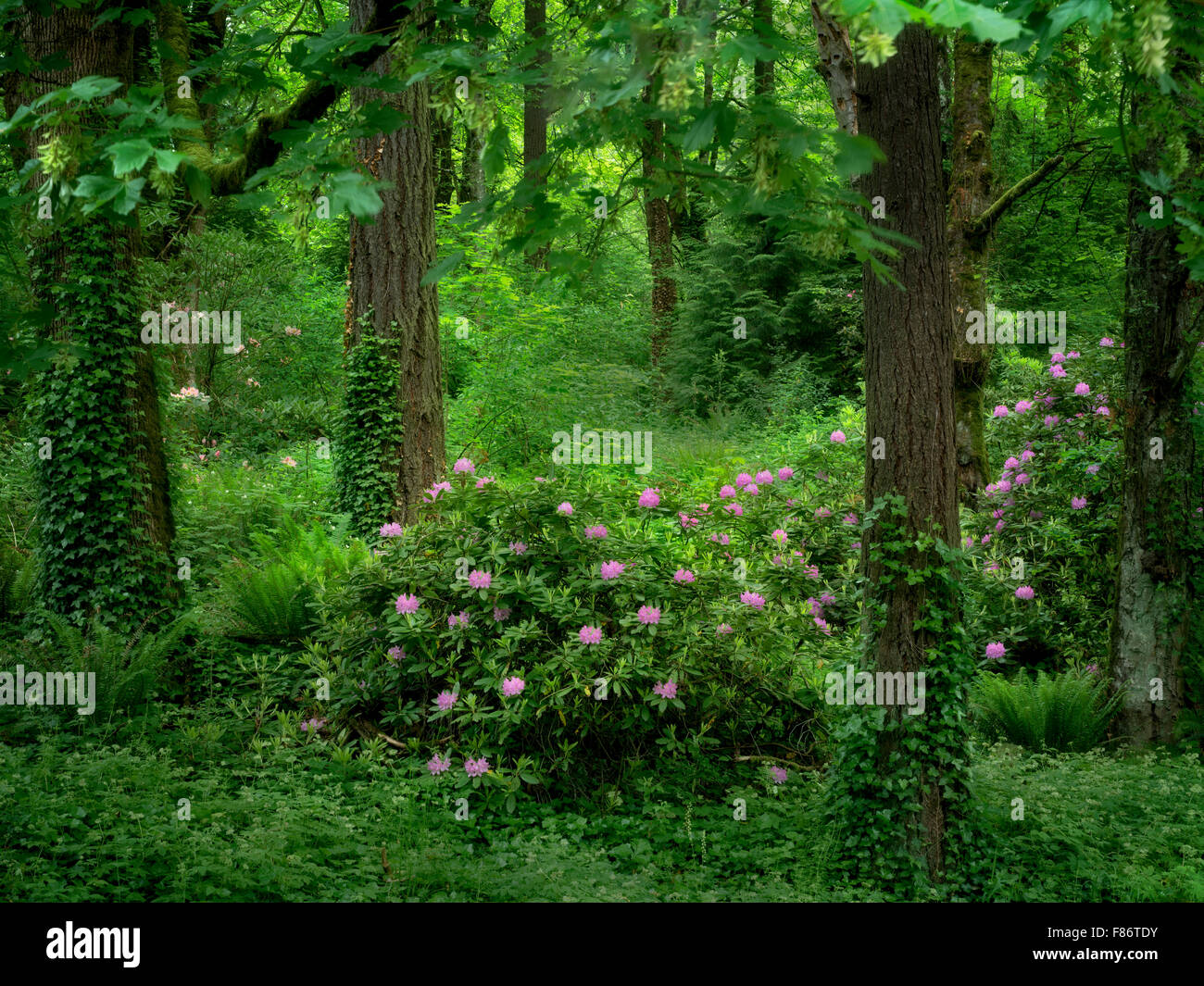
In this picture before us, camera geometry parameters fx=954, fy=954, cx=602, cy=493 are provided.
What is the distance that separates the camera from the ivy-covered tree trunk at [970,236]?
31.2 ft

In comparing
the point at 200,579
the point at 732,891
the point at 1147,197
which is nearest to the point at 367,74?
the point at 732,891

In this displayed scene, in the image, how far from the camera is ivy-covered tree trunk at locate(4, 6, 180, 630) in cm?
656

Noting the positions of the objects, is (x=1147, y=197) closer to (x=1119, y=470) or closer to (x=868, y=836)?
(x=1119, y=470)

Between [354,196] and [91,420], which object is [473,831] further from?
[91,420]

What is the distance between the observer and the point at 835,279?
16609 millimetres

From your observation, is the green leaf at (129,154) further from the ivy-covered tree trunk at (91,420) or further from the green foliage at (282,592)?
the green foliage at (282,592)

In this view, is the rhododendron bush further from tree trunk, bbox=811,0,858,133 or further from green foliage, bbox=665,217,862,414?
green foliage, bbox=665,217,862,414

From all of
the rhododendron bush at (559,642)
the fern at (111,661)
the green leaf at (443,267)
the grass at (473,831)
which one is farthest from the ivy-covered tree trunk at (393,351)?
the green leaf at (443,267)

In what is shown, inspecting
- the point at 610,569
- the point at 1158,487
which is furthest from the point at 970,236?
the point at 610,569

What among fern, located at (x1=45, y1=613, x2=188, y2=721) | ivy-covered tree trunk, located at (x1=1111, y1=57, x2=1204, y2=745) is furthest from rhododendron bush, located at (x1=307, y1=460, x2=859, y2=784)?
ivy-covered tree trunk, located at (x1=1111, y1=57, x2=1204, y2=745)

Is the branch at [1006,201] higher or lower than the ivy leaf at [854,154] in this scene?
higher

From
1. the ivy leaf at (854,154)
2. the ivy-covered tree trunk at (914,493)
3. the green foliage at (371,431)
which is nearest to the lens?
the ivy leaf at (854,154)

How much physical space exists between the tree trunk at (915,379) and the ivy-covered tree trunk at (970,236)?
5.33 m

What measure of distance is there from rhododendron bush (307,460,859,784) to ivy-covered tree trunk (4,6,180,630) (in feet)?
5.20
